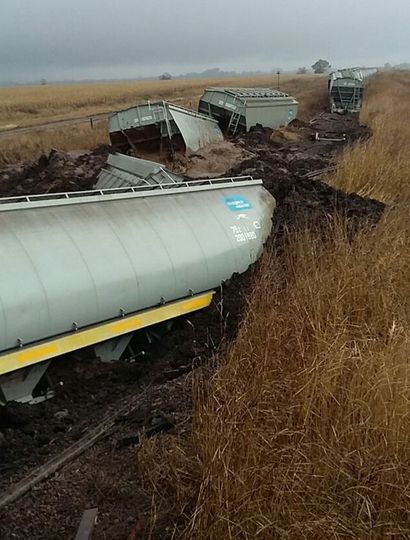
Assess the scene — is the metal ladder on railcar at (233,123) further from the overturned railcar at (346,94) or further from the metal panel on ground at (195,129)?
the overturned railcar at (346,94)

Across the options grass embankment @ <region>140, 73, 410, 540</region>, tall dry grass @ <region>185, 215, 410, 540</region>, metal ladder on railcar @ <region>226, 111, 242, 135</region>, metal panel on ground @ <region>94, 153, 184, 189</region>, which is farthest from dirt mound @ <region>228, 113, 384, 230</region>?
tall dry grass @ <region>185, 215, 410, 540</region>

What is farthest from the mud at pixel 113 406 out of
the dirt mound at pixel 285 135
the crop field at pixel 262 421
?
the dirt mound at pixel 285 135

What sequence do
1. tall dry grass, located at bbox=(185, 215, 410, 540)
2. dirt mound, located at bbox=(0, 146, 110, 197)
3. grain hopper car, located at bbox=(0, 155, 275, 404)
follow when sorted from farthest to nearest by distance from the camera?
dirt mound, located at bbox=(0, 146, 110, 197) < grain hopper car, located at bbox=(0, 155, 275, 404) < tall dry grass, located at bbox=(185, 215, 410, 540)

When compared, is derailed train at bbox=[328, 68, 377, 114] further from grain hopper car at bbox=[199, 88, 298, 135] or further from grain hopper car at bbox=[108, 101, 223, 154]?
grain hopper car at bbox=[108, 101, 223, 154]

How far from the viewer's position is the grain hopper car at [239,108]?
1991 centimetres

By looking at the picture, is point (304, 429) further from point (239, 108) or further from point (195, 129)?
point (239, 108)

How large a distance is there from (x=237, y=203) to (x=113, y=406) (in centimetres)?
395

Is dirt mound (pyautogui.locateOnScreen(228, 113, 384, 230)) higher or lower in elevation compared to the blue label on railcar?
lower

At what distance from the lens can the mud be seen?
12.3ft

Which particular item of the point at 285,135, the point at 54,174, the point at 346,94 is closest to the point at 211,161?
the point at 54,174

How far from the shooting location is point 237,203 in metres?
8.59

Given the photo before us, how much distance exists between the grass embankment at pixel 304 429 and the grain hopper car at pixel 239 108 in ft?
50.0

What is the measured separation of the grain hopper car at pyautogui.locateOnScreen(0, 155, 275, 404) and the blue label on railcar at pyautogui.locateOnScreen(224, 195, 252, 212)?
0.9 inches

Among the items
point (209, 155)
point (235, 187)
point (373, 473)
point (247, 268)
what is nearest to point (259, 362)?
point (373, 473)
